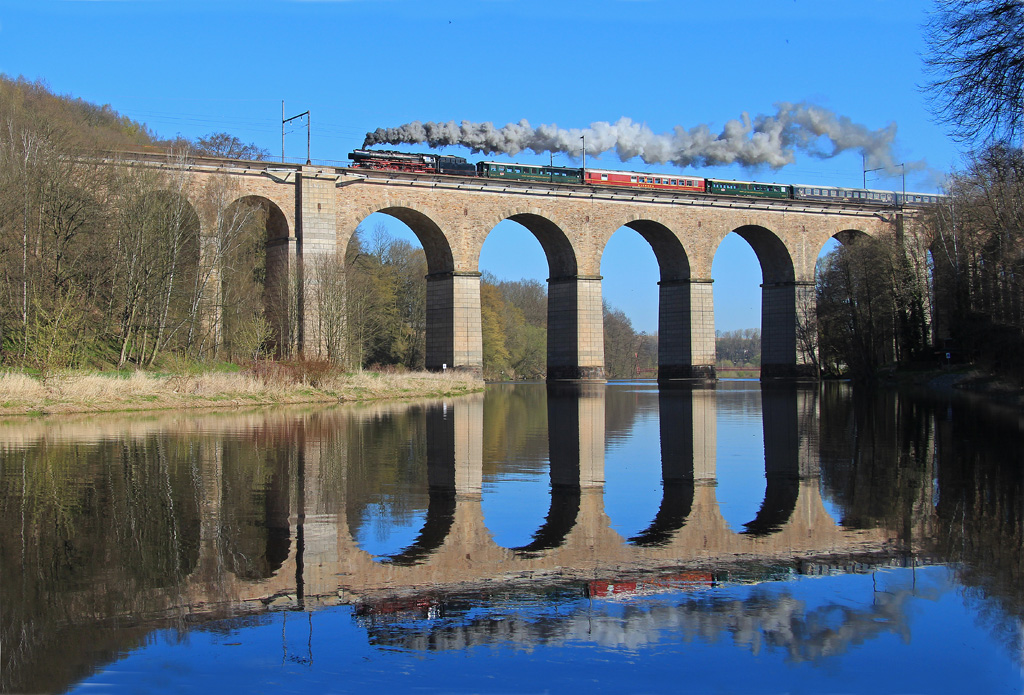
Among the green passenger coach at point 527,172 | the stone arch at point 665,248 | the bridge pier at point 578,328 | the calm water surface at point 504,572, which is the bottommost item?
the calm water surface at point 504,572

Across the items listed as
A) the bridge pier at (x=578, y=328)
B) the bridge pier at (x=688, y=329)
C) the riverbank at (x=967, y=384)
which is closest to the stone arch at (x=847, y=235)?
the bridge pier at (x=688, y=329)

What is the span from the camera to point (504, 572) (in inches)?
235

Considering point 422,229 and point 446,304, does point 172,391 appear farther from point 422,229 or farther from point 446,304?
point 422,229

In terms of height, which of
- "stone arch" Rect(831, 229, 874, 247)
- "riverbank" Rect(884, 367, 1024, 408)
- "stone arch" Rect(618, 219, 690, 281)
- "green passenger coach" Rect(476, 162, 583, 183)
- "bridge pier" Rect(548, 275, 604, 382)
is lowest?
"riverbank" Rect(884, 367, 1024, 408)

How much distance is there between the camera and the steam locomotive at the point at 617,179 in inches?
1572

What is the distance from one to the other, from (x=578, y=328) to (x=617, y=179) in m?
7.39

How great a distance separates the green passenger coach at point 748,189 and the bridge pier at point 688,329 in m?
4.79

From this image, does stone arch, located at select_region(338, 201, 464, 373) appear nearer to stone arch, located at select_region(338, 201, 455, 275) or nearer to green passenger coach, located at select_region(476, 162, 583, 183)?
stone arch, located at select_region(338, 201, 455, 275)

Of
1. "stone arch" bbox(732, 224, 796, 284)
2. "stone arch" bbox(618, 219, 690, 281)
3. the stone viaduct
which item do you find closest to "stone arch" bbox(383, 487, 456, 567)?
the stone viaduct

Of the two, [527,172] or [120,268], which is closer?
[120,268]

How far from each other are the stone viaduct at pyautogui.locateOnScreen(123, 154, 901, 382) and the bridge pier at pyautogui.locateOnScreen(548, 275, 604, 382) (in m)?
0.06

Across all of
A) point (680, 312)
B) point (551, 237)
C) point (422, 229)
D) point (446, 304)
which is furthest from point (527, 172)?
point (680, 312)

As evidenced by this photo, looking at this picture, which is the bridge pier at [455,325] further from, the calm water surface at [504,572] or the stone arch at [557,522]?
the stone arch at [557,522]

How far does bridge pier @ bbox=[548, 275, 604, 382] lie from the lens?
43000 mm
